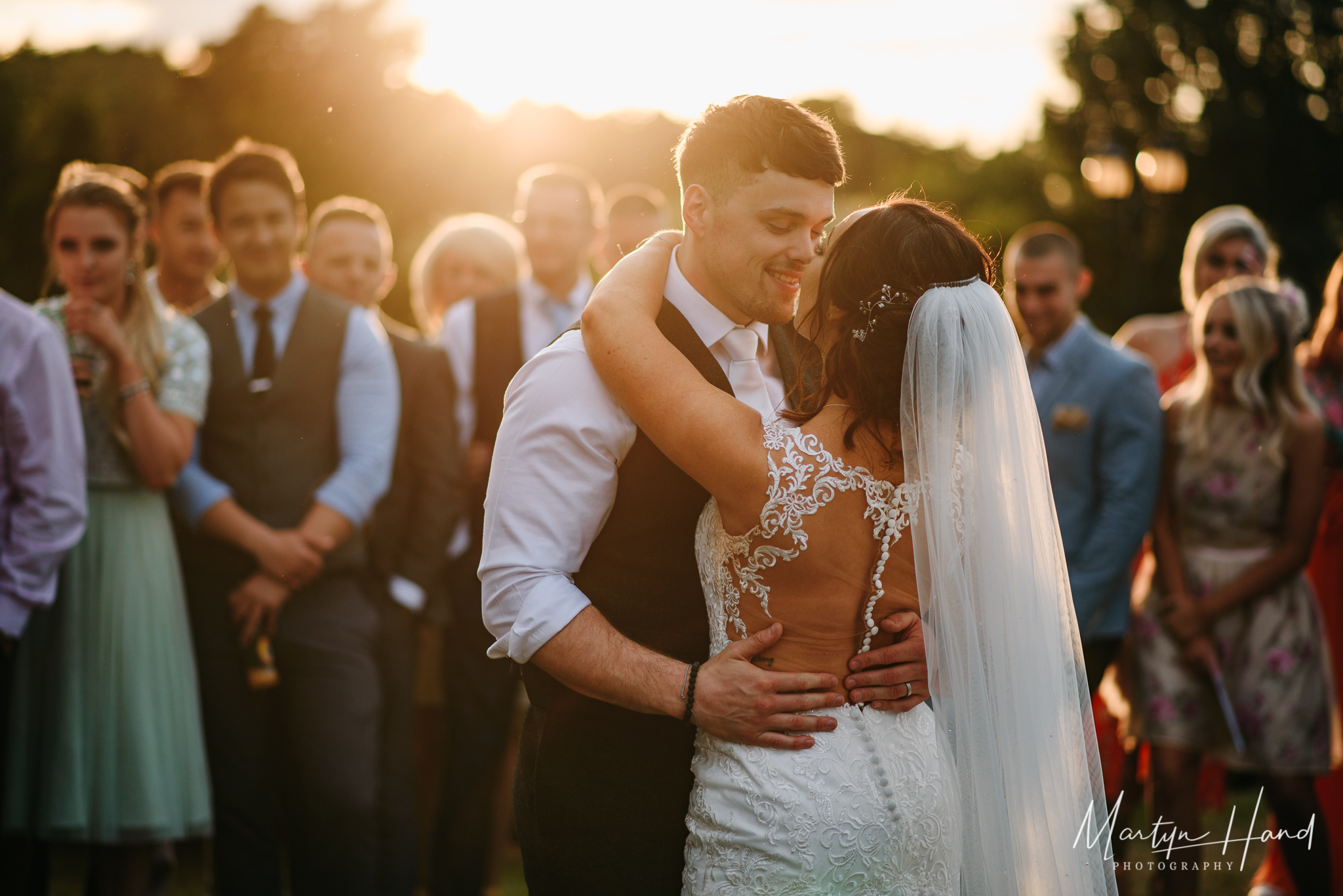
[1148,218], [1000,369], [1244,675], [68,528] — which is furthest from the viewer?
[1148,218]

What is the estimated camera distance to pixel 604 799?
2223 mm

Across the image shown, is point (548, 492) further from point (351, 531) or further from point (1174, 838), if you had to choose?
point (1174, 838)

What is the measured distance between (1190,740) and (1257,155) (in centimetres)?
1909

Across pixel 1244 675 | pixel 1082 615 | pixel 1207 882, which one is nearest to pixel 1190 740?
pixel 1244 675

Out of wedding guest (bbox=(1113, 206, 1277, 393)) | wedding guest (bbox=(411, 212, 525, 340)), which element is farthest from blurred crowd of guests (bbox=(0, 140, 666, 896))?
wedding guest (bbox=(1113, 206, 1277, 393))

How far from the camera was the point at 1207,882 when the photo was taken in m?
5.10

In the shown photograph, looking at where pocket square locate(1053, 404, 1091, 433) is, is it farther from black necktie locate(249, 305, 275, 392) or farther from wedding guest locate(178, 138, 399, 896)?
black necktie locate(249, 305, 275, 392)

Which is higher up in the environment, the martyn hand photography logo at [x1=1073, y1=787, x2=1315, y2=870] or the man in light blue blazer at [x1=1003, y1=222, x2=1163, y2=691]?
the man in light blue blazer at [x1=1003, y1=222, x2=1163, y2=691]

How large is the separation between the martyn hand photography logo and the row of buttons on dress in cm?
42

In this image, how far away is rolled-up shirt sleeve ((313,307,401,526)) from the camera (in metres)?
3.90

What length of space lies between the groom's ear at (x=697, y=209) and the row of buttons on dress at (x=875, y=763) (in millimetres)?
1055

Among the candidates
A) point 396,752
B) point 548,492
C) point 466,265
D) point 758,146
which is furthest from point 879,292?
point 466,265

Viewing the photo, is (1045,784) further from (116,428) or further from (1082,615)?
(116,428)

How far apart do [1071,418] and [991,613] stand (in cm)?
262
